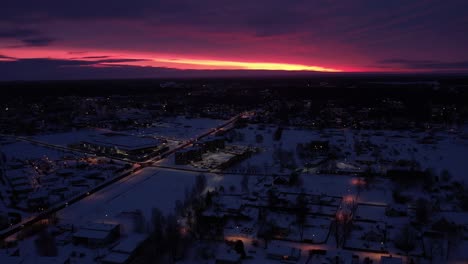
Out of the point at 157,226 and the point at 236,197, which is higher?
the point at 157,226

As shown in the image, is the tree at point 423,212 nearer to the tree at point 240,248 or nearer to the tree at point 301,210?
the tree at point 301,210

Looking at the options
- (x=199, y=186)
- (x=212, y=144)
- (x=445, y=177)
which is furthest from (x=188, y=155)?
(x=445, y=177)

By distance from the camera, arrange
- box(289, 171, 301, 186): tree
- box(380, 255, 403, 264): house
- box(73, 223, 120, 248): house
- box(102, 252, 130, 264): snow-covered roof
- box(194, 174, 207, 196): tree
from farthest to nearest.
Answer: box(289, 171, 301, 186): tree, box(194, 174, 207, 196): tree, box(73, 223, 120, 248): house, box(102, 252, 130, 264): snow-covered roof, box(380, 255, 403, 264): house

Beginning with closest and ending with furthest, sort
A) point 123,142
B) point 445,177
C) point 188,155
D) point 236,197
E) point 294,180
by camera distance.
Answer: point 236,197, point 294,180, point 445,177, point 188,155, point 123,142

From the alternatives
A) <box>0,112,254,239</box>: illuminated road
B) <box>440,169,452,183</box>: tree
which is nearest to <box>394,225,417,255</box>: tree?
<box>440,169,452,183</box>: tree

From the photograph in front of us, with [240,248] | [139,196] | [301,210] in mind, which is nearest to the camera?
[240,248]

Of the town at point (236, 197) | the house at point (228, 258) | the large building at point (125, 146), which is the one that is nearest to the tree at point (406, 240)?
the town at point (236, 197)

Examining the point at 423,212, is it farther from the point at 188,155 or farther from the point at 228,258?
the point at 188,155

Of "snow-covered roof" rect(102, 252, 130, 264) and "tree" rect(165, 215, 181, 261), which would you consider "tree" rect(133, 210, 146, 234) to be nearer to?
"tree" rect(165, 215, 181, 261)
